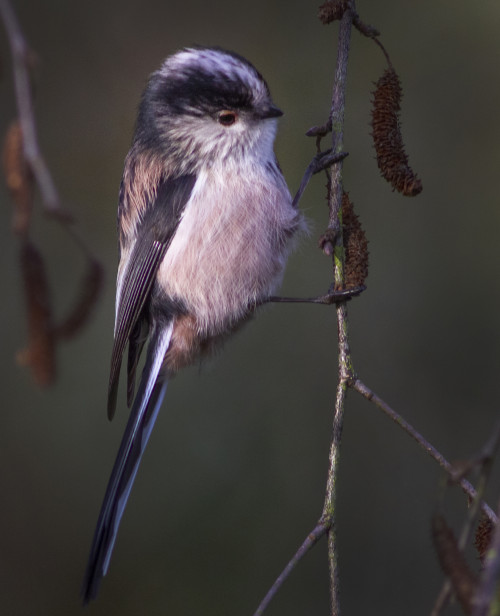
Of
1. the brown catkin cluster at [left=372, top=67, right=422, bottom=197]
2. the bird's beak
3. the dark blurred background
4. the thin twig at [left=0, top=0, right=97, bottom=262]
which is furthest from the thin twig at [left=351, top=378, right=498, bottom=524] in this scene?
the dark blurred background

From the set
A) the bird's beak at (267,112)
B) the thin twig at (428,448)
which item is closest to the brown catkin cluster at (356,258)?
the thin twig at (428,448)

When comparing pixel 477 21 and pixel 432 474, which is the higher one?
pixel 477 21

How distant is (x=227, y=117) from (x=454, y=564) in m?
1.71

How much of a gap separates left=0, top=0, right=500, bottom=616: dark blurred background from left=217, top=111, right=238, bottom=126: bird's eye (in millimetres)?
1178

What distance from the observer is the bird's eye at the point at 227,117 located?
8.15 feet

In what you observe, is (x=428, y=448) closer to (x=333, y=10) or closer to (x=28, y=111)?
(x=28, y=111)

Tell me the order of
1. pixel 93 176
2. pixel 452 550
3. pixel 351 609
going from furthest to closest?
pixel 93 176
pixel 351 609
pixel 452 550

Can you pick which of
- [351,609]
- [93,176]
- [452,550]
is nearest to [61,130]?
[93,176]

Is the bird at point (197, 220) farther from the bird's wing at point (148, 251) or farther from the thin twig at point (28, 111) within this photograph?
the thin twig at point (28, 111)

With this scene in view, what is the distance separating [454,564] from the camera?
1.07 metres

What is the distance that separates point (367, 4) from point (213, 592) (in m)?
2.63

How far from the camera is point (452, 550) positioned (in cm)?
110

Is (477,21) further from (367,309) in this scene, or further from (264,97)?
(264,97)

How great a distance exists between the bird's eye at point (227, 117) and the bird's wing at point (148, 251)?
0.62 ft
